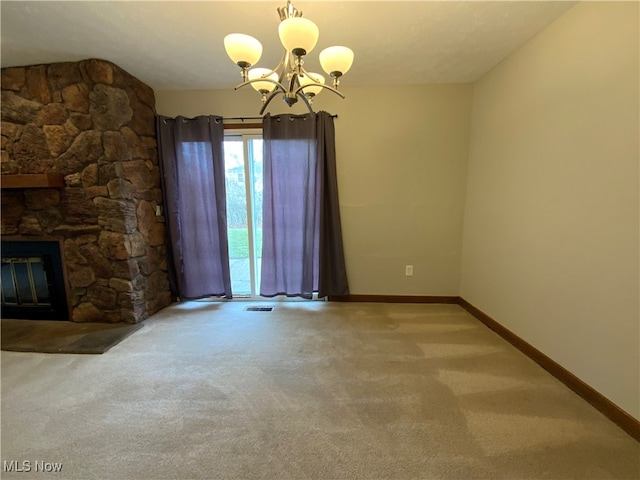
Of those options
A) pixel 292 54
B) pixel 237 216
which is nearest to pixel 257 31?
pixel 292 54

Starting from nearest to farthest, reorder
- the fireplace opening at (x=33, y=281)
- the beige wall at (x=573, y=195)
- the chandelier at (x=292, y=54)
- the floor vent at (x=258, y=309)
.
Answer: the chandelier at (x=292, y=54), the beige wall at (x=573, y=195), the fireplace opening at (x=33, y=281), the floor vent at (x=258, y=309)

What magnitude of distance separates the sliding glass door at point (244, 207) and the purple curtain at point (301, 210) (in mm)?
208

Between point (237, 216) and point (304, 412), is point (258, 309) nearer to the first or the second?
point (237, 216)

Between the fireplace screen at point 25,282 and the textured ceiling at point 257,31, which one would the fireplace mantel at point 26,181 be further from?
the textured ceiling at point 257,31

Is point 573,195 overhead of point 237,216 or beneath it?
overhead

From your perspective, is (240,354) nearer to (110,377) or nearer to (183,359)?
(183,359)

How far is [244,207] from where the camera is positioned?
3.08m

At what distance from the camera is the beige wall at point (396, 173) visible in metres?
2.84

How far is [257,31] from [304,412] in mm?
2531

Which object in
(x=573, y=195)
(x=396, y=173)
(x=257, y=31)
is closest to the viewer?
(x=573, y=195)

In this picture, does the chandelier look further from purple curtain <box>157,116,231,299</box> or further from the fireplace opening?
the fireplace opening

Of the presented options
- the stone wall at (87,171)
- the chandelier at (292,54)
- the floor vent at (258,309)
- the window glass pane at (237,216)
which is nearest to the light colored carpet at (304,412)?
the floor vent at (258,309)

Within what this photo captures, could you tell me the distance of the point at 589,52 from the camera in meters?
1.57

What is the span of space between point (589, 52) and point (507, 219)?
46.5 inches
